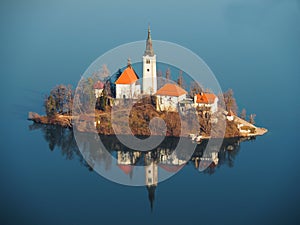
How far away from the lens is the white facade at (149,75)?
1289 centimetres

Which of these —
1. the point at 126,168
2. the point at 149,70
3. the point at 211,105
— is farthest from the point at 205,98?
the point at 126,168

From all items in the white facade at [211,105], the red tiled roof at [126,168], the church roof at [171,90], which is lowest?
the red tiled roof at [126,168]

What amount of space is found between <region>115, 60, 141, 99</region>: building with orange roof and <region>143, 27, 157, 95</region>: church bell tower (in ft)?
0.61

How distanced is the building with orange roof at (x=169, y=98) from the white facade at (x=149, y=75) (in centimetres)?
26

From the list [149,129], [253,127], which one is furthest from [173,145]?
[253,127]

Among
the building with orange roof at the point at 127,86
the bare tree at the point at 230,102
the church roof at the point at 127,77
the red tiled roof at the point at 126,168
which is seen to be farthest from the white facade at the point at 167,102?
the red tiled roof at the point at 126,168

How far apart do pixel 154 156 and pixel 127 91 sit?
1.99m

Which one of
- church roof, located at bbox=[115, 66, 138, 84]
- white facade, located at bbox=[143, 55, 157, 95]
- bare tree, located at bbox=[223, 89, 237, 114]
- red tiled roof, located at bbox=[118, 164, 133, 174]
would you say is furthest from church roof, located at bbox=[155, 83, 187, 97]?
red tiled roof, located at bbox=[118, 164, 133, 174]

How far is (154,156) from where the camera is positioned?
11625 mm

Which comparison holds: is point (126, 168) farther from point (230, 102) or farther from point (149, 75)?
point (230, 102)

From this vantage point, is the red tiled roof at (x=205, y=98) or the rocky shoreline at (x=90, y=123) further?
the red tiled roof at (x=205, y=98)

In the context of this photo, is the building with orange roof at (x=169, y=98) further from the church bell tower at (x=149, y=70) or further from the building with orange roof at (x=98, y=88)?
the building with orange roof at (x=98, y=88)

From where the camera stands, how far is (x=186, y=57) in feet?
46.5

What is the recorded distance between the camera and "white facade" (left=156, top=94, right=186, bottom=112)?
12.7 m
